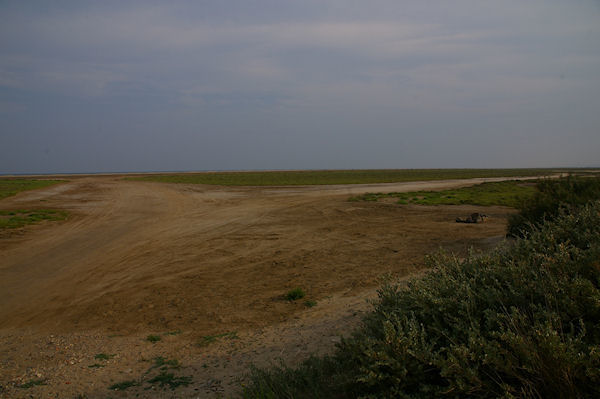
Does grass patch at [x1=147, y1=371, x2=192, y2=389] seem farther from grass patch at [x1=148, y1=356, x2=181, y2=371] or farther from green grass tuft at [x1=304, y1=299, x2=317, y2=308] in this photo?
green grass tuft at [x1=304, y1=299, x2=317, y2=308]

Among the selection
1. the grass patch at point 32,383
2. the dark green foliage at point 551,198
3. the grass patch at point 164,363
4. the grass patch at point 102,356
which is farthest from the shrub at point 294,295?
the dark green foliage at point 551,198

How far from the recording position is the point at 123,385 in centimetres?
431

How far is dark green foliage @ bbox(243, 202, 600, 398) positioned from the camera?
2.25 m

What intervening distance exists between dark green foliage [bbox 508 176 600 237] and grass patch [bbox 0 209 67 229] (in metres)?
17.7

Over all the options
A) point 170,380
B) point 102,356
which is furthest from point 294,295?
point 102,356

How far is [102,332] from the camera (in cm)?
591

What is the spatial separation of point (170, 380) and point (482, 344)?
3.60 metres

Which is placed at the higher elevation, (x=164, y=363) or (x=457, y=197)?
(x=457, y=197)

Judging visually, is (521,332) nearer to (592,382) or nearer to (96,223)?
(592,382)

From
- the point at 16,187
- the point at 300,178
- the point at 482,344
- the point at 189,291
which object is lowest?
the point at 189,291

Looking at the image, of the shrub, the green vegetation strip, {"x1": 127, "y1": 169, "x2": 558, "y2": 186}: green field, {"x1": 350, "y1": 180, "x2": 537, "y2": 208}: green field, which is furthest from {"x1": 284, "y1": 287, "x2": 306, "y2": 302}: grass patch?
{"x1": 127, "y1": 169, "x2": 558, "y2": 186}: green field

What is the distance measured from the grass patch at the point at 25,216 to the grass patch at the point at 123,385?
1352 centimetres

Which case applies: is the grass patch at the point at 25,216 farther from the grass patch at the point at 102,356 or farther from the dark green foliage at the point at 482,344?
the dark green foliage at the point at 482,344

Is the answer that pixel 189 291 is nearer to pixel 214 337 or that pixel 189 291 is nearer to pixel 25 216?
pixel 214 337
